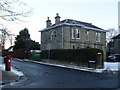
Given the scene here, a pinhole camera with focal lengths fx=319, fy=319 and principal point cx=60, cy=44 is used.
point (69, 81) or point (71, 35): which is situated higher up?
point (71, 35)

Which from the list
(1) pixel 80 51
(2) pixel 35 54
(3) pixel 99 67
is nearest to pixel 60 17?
(2) pixel 35 54

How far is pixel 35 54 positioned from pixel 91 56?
70.6 feet

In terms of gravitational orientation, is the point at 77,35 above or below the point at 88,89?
above

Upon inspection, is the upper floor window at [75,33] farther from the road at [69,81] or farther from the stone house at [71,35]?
the road at [69,81]

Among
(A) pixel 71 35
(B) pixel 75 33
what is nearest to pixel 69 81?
(A) pixel 71 35

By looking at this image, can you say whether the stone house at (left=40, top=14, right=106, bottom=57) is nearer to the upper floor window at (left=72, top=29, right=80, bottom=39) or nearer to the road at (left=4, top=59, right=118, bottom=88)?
the upper floor window at (left=72, top=29, right=80, bottom=39)

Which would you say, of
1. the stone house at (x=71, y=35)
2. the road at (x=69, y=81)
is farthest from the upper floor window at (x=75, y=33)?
the road at (x=69, y=81)

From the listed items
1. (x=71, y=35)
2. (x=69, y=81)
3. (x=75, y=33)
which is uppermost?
(x=75, y=33)

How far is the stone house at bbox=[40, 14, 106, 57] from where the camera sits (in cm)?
5619

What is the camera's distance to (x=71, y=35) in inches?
2223

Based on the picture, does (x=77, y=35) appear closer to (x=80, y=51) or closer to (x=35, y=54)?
(x=35, y=54)

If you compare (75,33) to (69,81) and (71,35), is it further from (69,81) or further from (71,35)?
(69,81)

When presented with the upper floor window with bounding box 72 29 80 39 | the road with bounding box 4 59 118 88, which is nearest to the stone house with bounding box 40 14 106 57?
the upper floor window with bounding box 72 29 80 39

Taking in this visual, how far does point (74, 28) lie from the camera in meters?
56.7
